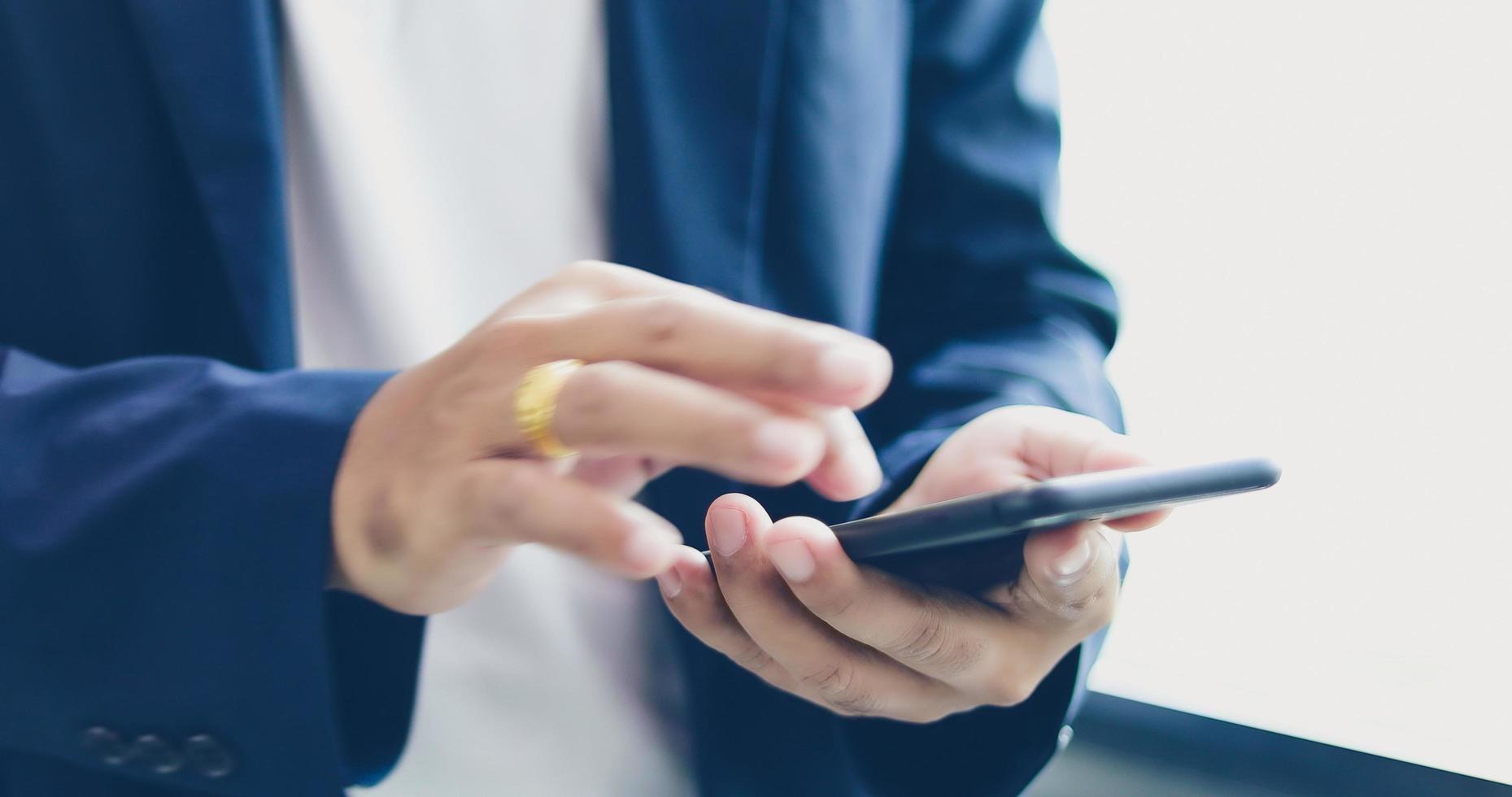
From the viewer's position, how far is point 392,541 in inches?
18.0

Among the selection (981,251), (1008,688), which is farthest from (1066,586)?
(981,251)

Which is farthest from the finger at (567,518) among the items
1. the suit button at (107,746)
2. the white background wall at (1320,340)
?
the white background wall at (1320,340)

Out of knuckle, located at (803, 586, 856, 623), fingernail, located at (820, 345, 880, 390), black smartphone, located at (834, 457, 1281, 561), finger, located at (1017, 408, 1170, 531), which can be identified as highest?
fingernail, located at (820, 345, 880, 390)

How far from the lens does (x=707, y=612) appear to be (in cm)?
55

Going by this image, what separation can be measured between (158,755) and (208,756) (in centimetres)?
3

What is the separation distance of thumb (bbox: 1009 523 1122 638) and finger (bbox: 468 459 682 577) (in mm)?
180

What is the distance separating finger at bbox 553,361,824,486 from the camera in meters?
0.37

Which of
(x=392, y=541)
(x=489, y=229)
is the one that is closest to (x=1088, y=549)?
(x=392, y=541)

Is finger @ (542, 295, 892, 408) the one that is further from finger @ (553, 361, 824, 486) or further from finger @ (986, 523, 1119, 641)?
finger @ (986, 523, 1119, 641)

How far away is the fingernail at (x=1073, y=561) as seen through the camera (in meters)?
0.44

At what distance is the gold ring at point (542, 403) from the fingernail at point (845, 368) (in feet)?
0.37

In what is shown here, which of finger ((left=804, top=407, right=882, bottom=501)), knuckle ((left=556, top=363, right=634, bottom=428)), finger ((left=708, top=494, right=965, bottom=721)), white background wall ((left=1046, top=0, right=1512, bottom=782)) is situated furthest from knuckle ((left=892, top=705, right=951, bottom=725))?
white background wall ((left=1046, top=0, right=1512, bottom=782))

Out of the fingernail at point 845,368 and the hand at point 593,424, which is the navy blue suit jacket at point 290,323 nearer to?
the hand at point 593,424

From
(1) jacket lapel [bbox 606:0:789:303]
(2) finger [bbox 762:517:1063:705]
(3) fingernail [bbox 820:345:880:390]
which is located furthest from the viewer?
(1) jacket lapel [bbox 606:0:789:303]
